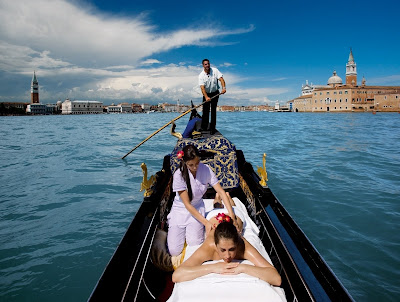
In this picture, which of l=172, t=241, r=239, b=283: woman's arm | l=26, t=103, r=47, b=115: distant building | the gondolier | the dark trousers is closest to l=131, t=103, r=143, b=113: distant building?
l=26, t=103, r=47, b=115: distant building

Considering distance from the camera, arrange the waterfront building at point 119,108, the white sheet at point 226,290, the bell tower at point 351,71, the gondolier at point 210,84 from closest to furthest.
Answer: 1. the white sheet at point 226,290
2. the gondolier at point 210,84
3. the bell tower at point 351,71
4. the waterfront building at point 119,108

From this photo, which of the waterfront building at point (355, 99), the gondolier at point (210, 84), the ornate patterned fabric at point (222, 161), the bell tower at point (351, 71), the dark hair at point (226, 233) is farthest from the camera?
the bell tower at point (351, 71)

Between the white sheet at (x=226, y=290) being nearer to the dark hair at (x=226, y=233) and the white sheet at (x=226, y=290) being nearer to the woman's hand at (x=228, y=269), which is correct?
the woman's hand at (x=228, y=269)

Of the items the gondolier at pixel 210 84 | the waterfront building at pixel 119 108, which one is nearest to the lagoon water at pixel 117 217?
the gondolier at pixel 210 84

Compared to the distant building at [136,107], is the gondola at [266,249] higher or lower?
lower

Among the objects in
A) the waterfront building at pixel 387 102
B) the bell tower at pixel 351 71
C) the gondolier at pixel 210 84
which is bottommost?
the gondolier at pixel 210 84

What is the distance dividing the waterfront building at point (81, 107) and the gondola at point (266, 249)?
82.7 m

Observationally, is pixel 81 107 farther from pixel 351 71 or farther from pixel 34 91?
pixel 351 71

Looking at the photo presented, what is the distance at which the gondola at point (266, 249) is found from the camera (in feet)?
3.92

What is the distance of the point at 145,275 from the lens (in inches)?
59.6

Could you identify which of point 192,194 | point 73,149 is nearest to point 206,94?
point 192,194

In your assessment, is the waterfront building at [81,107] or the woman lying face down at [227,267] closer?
the woman lying face down at [227,267]

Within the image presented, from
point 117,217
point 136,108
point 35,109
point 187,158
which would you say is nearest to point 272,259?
point 187,158

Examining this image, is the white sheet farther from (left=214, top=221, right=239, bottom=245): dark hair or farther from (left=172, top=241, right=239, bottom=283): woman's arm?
(left=214, top=221, right=239, bottom=245): dark hair
